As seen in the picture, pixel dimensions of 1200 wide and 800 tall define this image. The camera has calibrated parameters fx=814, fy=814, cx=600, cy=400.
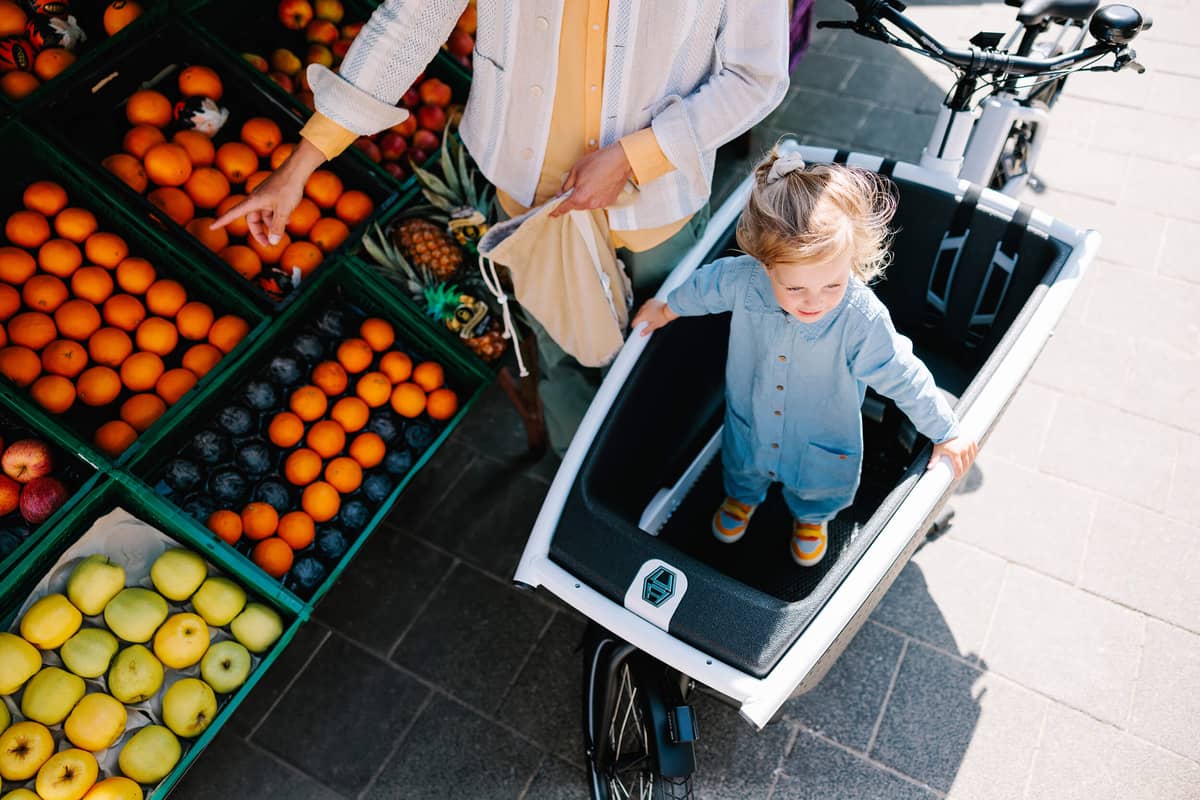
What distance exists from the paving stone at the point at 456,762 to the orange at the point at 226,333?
124 cm

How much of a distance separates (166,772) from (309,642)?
744 millimetres

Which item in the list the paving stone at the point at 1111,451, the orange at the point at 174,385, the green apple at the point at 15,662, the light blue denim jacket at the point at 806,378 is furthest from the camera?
the paving stone at the point at 1111,451

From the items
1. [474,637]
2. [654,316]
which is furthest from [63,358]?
[654,316]

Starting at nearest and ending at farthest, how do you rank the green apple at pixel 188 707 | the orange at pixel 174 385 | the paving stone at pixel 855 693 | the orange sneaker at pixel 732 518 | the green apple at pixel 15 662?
the green apple at pixel 15 662
the green apple at pixel 188 707
the orange at pixel 174 385
the orange sneaker at pixel 732 518
the paving stone at pixel 855 693

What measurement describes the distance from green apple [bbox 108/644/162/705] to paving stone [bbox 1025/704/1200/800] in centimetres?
229

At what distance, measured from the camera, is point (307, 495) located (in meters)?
2.24

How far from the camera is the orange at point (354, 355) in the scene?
2.39 m

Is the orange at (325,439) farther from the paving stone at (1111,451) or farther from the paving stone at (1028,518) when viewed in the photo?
the paving stone at (1111,451)

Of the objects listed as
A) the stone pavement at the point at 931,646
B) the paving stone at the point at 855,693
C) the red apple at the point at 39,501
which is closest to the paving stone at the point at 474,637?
the stone pavement at the point at 931,646

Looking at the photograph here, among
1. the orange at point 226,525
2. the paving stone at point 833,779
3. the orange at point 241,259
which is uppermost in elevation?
the orange at point 241,259

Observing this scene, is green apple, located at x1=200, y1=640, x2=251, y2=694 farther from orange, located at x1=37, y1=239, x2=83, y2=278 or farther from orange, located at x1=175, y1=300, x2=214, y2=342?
orange, located at x1=37, y1=239, x2=83, y2=278

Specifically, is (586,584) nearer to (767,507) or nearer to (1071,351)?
(767,507)

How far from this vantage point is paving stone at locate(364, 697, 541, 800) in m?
2.35

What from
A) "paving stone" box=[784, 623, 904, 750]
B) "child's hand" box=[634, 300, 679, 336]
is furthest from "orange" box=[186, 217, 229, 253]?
"paving stone" box=[784, 623, 904, 750]
